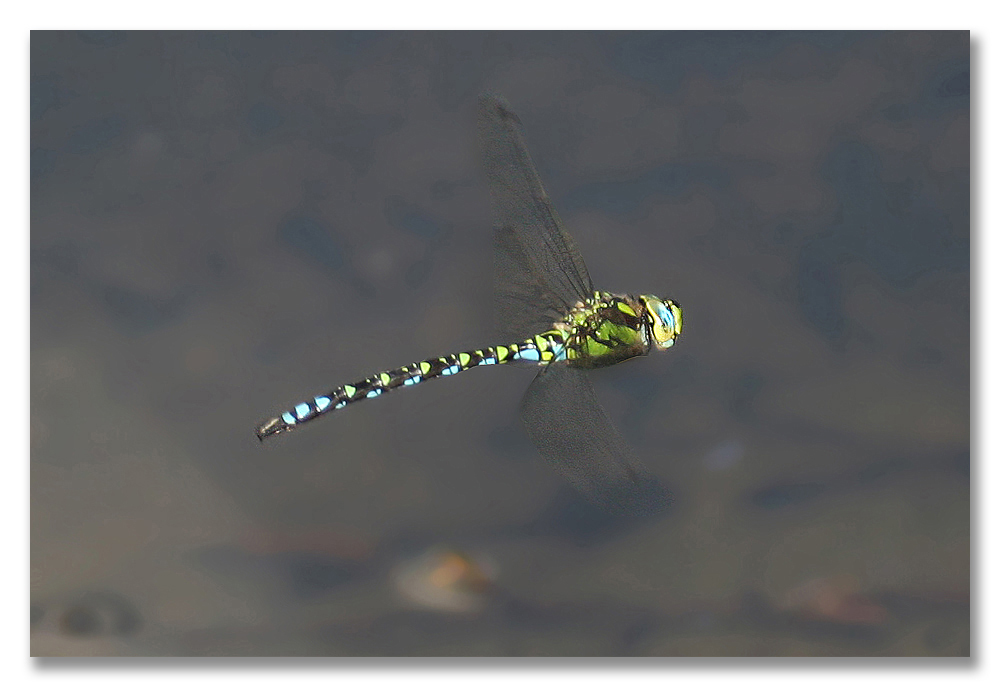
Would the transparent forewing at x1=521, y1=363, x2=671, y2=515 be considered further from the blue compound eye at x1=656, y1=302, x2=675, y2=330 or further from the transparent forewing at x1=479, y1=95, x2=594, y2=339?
the blue compound eye at x1=656, y1=302, x2=675, y2=330

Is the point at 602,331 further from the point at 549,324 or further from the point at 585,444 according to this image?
the point at 585,444

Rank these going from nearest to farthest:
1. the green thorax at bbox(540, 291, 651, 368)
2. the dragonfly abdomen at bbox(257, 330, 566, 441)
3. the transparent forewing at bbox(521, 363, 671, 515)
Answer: the dragonfly abdomen at bbox(257, 330, 566, 441)
the transparent forewing at bbox(521, 363, 671, 515)
the green thorax at bbox(540, 291, 651, 368)

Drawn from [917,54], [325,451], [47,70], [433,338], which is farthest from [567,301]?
[47,70]

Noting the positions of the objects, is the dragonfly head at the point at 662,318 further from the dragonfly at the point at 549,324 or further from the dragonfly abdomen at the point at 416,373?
the dragonfly abdomen at the point at 416,373

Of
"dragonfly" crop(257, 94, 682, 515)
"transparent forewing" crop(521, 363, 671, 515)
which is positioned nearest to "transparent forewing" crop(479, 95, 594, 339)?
"dragonfly" crop(257, 94, 682, 515)

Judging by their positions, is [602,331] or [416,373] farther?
[602,331]

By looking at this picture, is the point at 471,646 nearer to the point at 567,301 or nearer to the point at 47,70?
the point at 567,301

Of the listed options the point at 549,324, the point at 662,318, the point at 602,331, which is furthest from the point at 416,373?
the point at 662,318
